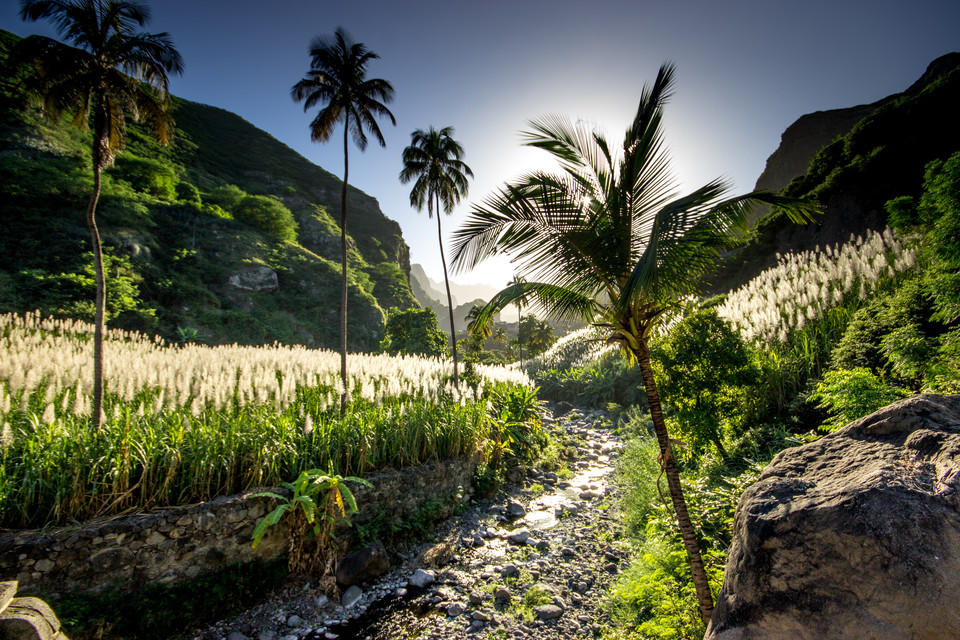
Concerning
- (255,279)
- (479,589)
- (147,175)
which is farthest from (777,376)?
(147,175)

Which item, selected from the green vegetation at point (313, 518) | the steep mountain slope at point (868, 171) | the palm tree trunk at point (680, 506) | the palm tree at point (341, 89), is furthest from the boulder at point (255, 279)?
the palm tree trunk at point (680, 506)

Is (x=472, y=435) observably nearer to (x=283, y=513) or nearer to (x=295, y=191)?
(x=283, y=513)

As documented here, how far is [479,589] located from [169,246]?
54.7m

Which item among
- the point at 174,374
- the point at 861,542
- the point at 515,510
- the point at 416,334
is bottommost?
the point at 515,510

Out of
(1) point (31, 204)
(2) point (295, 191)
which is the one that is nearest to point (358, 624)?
(1) point (31, 204)

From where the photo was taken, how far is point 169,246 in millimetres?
42156

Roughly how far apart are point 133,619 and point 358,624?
256 centimetres

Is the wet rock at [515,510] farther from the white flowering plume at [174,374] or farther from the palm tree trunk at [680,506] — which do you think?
the palm tree trunk at [680,506]

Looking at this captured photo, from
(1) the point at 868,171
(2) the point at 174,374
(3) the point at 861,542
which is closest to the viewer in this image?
(3) the point at 861,542

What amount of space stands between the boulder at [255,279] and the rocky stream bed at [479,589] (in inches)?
1863

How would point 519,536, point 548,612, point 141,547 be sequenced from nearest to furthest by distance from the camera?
1. point 141,547
2. point 548,612
3. point 519,536

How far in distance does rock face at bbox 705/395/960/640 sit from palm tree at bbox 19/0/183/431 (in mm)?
7953

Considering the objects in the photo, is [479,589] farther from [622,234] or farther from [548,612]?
[622,234]

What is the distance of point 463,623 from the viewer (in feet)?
15.2
